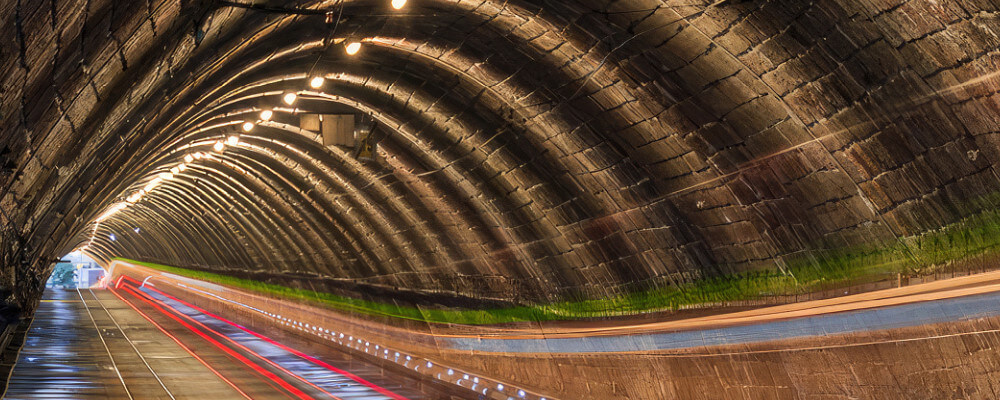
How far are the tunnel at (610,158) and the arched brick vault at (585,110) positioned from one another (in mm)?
37

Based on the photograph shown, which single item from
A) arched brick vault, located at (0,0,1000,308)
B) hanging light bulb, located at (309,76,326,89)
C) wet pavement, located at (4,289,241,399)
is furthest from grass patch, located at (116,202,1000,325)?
wet pavement, located at (4,289,241,399)

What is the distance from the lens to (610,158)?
42.8 ft

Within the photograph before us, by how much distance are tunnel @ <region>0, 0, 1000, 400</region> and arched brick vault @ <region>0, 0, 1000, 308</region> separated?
0.04 metres

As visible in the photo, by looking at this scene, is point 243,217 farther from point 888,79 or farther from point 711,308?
point 888,79

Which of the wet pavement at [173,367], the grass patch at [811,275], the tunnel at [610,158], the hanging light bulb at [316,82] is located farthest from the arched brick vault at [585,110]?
the wet pavement at [173,367]

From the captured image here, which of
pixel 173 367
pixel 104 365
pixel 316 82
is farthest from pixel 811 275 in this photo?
pixel 104 365

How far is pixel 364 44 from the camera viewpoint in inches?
520

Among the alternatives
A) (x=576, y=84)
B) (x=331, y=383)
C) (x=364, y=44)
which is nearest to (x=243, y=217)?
(x=331, y=383)

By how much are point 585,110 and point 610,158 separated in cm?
86

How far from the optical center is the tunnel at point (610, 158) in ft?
26.1

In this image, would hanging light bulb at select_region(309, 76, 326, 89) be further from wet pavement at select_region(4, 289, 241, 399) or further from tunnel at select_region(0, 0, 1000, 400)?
wet pavement at select_region(4, 289, 241, 399)

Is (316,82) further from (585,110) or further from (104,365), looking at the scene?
(104,365)

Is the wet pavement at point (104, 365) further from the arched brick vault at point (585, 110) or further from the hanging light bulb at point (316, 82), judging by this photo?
the hanging light bulb at point (316, 82)

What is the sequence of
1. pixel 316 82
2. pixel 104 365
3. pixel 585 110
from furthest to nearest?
pixel 104 365, pixel 316 82, pixel 585 110
